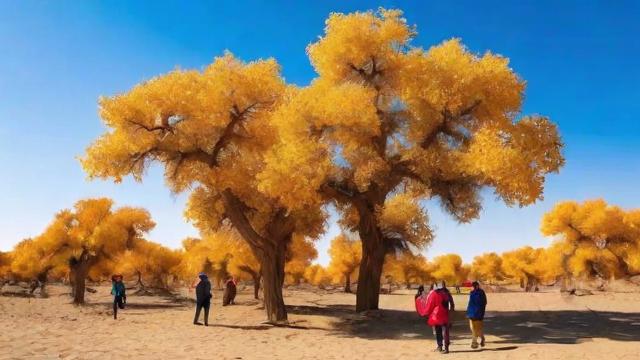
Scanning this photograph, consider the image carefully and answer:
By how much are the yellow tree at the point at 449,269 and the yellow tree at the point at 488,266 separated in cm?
250

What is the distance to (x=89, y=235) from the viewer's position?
121 feet

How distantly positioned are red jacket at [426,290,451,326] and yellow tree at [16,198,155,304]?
91.3 feet

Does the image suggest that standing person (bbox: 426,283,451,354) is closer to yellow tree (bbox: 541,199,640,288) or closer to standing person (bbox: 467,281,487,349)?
standing person (bbox: 467,281,487,349)

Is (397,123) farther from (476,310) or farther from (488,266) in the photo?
(488,266)

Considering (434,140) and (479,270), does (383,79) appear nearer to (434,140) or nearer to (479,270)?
(434,140)

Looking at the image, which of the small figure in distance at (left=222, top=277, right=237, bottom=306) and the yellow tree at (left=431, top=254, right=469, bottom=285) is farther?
the yellow tree at (left=431, top=254, right=469, bottom=285)

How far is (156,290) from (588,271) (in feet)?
143

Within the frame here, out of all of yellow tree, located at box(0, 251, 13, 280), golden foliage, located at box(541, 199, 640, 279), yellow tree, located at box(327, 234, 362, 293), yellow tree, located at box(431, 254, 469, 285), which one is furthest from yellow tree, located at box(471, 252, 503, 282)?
yellow tree, located at box(0, 251, 13, 280)

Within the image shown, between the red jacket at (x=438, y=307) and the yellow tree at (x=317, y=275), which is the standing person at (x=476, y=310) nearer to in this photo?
the red jacket at (x=438, y=307)

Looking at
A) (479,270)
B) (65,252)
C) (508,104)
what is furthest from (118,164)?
(479,270)

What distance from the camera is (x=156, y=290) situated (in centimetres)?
5550

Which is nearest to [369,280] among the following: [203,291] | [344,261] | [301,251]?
[203,291]

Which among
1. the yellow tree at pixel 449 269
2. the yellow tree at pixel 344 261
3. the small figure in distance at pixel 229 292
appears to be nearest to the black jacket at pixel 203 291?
the small figure in distance at pixel 229 292

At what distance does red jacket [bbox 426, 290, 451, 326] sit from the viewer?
13367 mm
